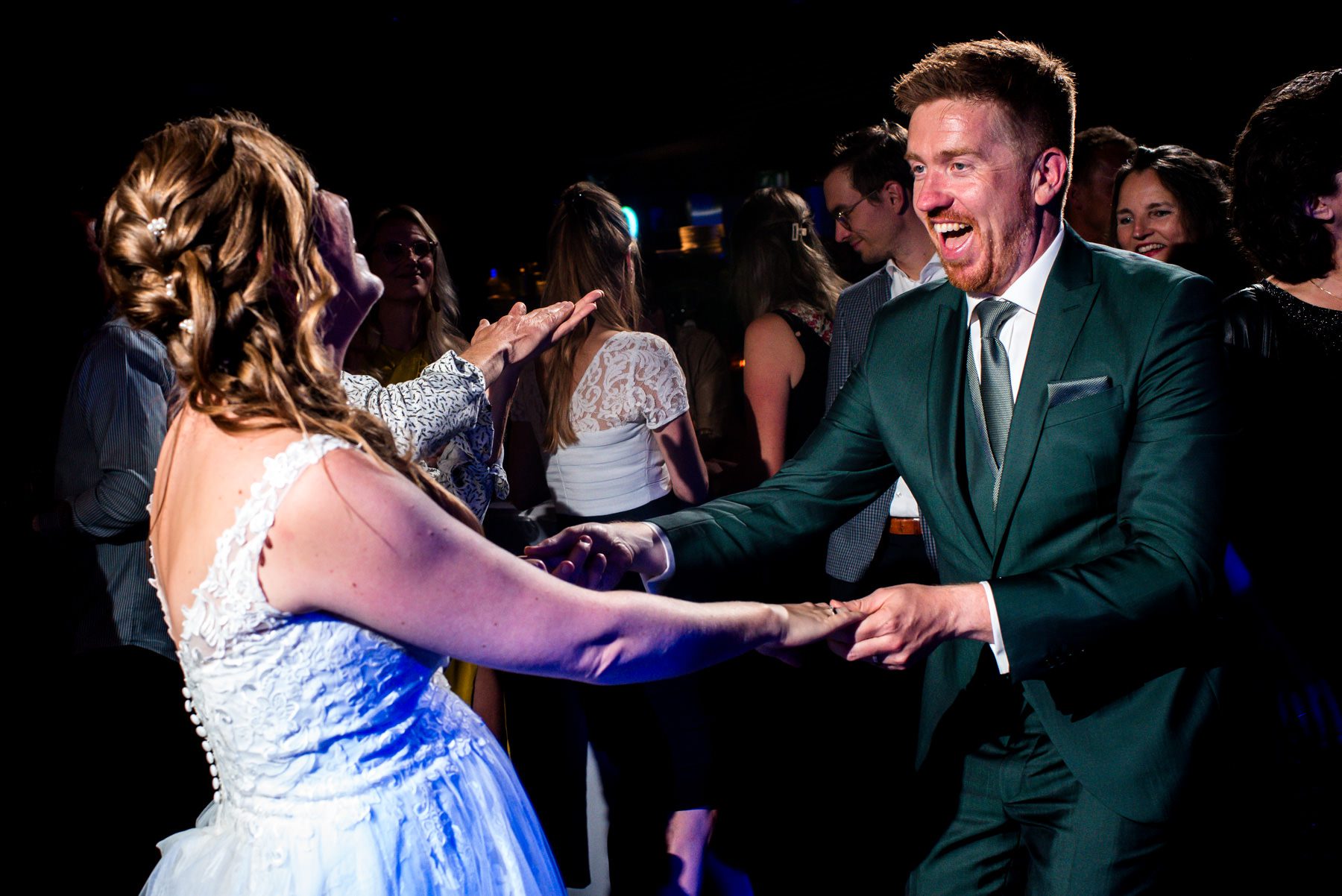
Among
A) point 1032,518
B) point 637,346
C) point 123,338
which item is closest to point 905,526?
point 637,346

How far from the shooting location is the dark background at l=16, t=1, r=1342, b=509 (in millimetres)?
4703

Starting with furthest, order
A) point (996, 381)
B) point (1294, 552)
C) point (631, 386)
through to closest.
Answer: point (631, 386), point (1294, 552), point (996, 381)

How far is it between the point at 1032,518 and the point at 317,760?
1.15 meters

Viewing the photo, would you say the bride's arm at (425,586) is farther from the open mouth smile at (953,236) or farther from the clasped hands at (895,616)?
the open mouth smile at (953,236)

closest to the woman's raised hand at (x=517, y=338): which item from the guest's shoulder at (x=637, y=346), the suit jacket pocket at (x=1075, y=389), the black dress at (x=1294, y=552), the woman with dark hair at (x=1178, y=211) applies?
the guest's shoulder at (x=637, y=346)

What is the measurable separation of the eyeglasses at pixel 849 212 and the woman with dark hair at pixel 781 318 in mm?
145

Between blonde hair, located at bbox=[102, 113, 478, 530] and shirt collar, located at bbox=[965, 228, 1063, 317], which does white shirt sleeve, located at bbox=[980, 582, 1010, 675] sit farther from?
blonde hair, located at bbox=[102, 113, 478, 530]

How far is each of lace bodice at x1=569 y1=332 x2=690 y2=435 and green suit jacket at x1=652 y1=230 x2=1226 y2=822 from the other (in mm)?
1260

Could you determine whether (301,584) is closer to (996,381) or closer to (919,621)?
(919,621)

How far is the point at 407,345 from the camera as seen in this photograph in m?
3.47

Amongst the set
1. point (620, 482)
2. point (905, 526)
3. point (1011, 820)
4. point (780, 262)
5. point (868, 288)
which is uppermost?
point (780, 262)

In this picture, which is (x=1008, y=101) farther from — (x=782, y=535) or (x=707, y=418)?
(x=707, y=418)

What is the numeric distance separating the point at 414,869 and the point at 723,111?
8.29m

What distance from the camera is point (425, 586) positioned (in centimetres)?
116
